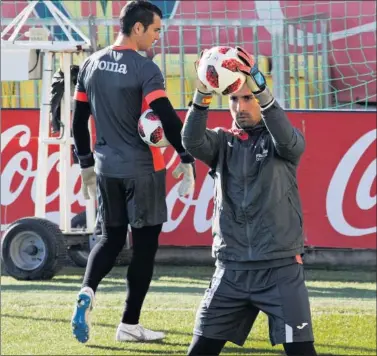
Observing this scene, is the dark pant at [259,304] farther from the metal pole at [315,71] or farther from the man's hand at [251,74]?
the metal pole at [315,71]

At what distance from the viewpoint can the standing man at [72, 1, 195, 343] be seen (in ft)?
22.1

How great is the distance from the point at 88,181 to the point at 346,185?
133 inches

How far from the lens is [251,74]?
4.68 meters

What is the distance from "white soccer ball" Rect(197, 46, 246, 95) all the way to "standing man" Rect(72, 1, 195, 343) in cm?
196

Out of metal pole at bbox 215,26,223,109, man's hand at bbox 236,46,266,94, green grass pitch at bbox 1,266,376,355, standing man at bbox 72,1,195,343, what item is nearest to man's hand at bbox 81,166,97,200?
standing man at bbox 72,1,195,343

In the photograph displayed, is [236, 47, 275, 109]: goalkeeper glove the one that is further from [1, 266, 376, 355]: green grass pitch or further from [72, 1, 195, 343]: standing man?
[1, 266, 376, 355]: green grass pitch

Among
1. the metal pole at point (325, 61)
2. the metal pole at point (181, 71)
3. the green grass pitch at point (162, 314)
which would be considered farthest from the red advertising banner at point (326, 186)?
the metal pole at point (325, 61)

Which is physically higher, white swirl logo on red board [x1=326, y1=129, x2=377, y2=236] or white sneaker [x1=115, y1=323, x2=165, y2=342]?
white swirl logo on red board [x1=326, y1=129, x2=377, y2=236]

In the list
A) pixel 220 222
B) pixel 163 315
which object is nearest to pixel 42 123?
pixel 163 315

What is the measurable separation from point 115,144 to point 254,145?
6.90ft

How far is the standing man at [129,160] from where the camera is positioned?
6.72 meters

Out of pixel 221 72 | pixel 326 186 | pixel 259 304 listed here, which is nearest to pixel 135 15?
pixel 221 72

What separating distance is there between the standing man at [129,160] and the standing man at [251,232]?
1.84 meters

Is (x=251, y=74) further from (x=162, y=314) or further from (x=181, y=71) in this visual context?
(x=181, y=71)
